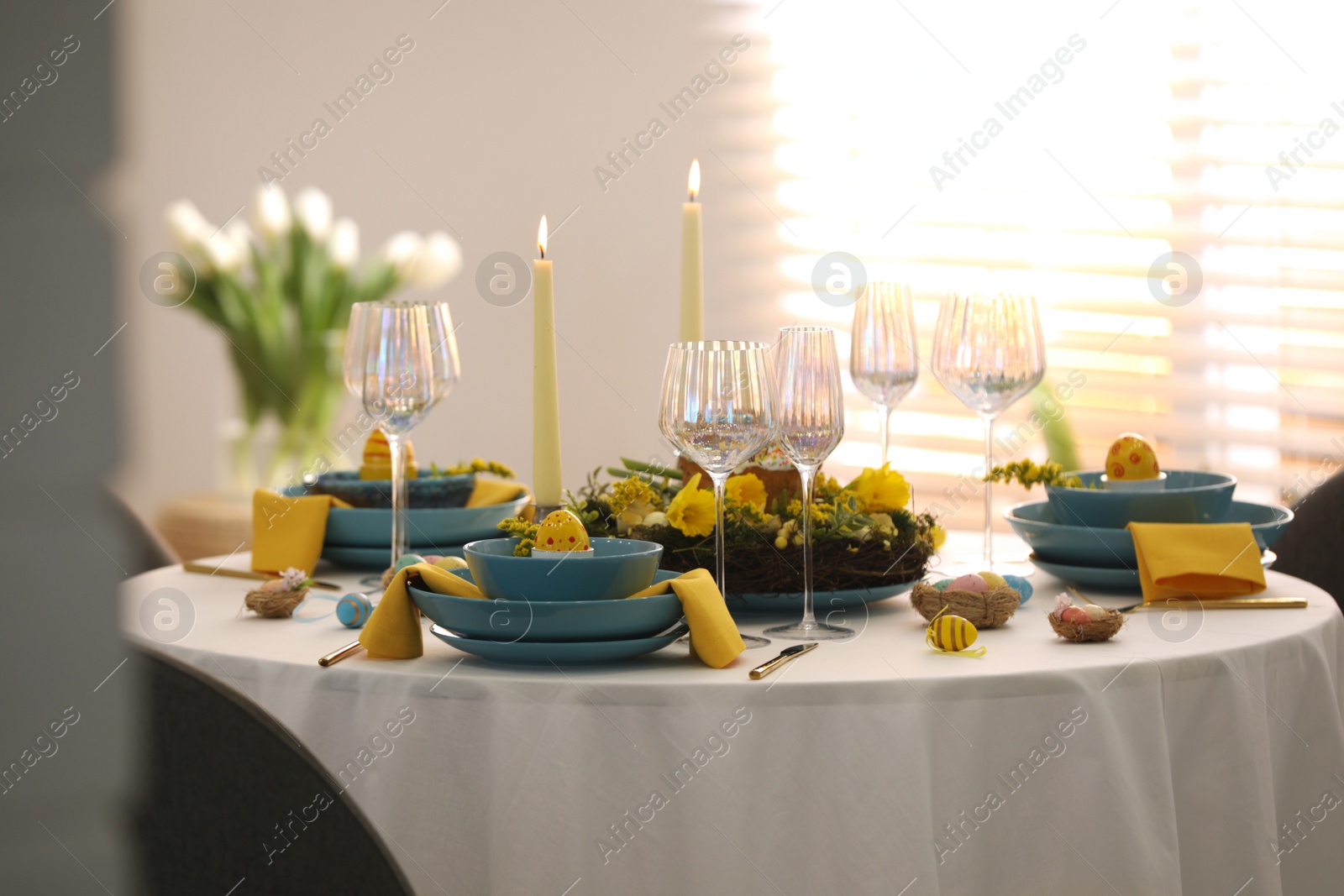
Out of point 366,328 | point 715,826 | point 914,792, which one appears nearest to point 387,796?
point 715,826

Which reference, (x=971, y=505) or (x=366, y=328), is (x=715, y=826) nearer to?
(x=366, y=328)

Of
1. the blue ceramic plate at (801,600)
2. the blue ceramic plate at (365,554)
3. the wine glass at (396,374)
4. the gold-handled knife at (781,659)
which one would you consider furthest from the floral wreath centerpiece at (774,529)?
the blue ceramic plate at (365,554)

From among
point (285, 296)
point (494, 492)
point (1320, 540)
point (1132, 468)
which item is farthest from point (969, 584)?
point (285, 296)

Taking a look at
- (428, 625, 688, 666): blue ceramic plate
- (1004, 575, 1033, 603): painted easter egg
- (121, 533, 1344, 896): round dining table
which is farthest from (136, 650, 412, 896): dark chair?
(1004, 575, 1033, 603): painted easter egg

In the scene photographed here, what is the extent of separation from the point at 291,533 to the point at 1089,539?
3.05ft

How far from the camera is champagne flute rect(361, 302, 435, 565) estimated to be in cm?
137

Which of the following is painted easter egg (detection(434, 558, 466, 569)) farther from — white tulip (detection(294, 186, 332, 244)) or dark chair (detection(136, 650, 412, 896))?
white tulip (detection(294, 186, 332, 244))

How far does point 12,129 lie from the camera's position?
93cm

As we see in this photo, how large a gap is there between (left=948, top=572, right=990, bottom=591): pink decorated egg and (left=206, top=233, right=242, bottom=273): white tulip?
295cm

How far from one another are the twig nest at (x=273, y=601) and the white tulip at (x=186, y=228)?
2.62 m

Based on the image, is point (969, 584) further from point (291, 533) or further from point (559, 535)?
point (291, 533)

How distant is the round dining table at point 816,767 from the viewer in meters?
0.98

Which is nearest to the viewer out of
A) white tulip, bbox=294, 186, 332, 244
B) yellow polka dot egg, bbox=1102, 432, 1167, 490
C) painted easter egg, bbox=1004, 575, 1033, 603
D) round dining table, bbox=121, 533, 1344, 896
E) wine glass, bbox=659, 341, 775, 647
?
round dining table, bbox=121, 533, 1344, 896

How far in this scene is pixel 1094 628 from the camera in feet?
3.64
